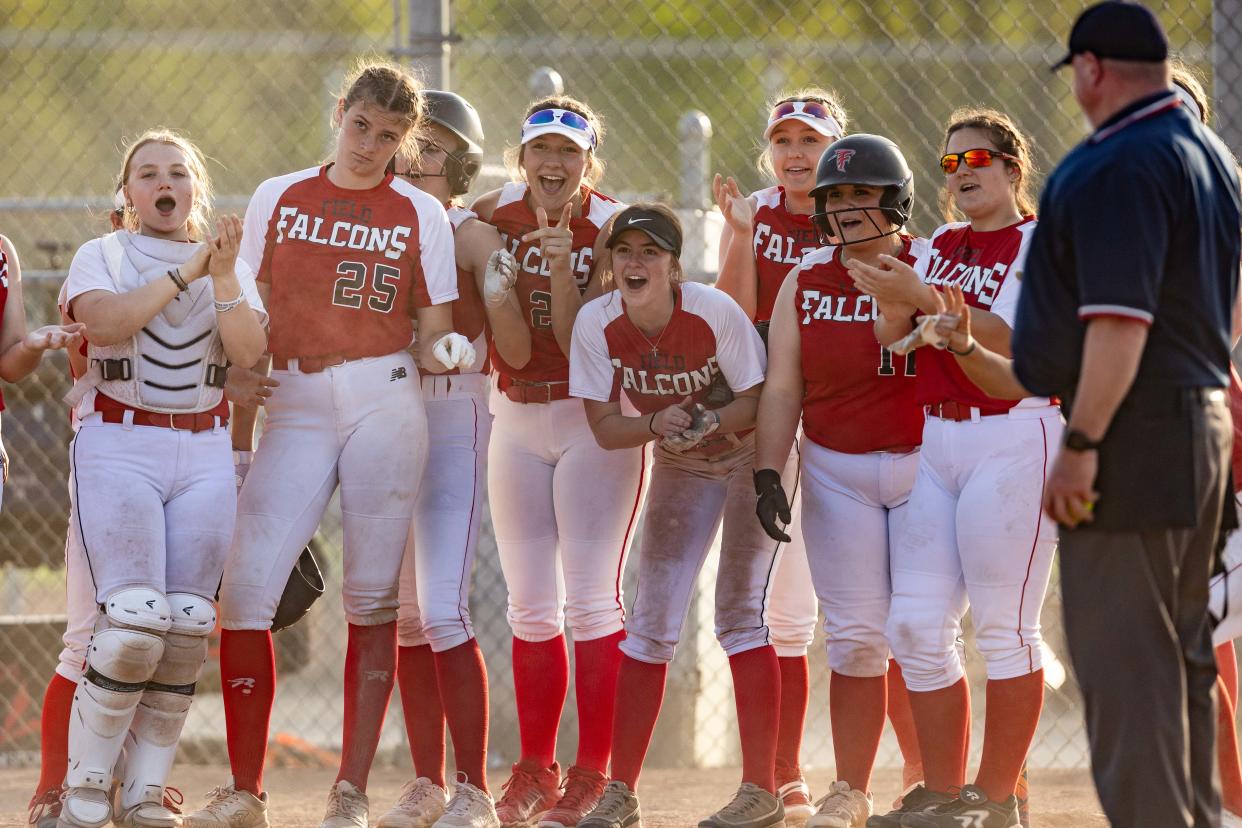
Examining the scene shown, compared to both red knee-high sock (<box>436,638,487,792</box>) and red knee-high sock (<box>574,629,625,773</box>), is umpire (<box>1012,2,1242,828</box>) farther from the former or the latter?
red knee-high sock (<box>436,638,487,792</box>)

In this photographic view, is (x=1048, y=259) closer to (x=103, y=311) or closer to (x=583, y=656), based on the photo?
(x=583, y=656)

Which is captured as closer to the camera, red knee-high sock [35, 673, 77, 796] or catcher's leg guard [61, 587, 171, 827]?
catcher's leg guard [61, 587, 171, 827]

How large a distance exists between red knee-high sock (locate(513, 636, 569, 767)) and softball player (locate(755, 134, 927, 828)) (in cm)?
72

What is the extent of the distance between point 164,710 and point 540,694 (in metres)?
0.95

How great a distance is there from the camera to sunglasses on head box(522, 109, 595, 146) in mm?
3994

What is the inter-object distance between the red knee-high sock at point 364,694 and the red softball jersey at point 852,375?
3.96 feet

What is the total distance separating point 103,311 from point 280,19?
13009mm

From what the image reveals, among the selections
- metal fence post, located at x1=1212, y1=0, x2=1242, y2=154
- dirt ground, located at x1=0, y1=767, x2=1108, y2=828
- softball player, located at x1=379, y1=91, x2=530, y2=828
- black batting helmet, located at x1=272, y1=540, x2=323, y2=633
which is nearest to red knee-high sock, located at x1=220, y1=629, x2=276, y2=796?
black batting helmet, located at x1=272, y1=540, x2=323, y2=633

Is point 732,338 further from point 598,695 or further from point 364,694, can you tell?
point 364,694

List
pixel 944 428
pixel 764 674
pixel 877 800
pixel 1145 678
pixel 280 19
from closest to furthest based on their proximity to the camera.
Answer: pixel 1145 678 < pixel 944 428 < pixel 764 674 < pixel 877 800 < pixel 280 19

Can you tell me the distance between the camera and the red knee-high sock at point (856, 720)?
3781 millimetres

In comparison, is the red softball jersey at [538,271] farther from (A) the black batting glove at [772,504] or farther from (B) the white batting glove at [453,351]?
(A) the black batting glove at [772,504]

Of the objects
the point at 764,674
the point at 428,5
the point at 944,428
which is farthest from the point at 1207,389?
A: the point at 428,5

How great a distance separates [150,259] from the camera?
3682 millimetres
